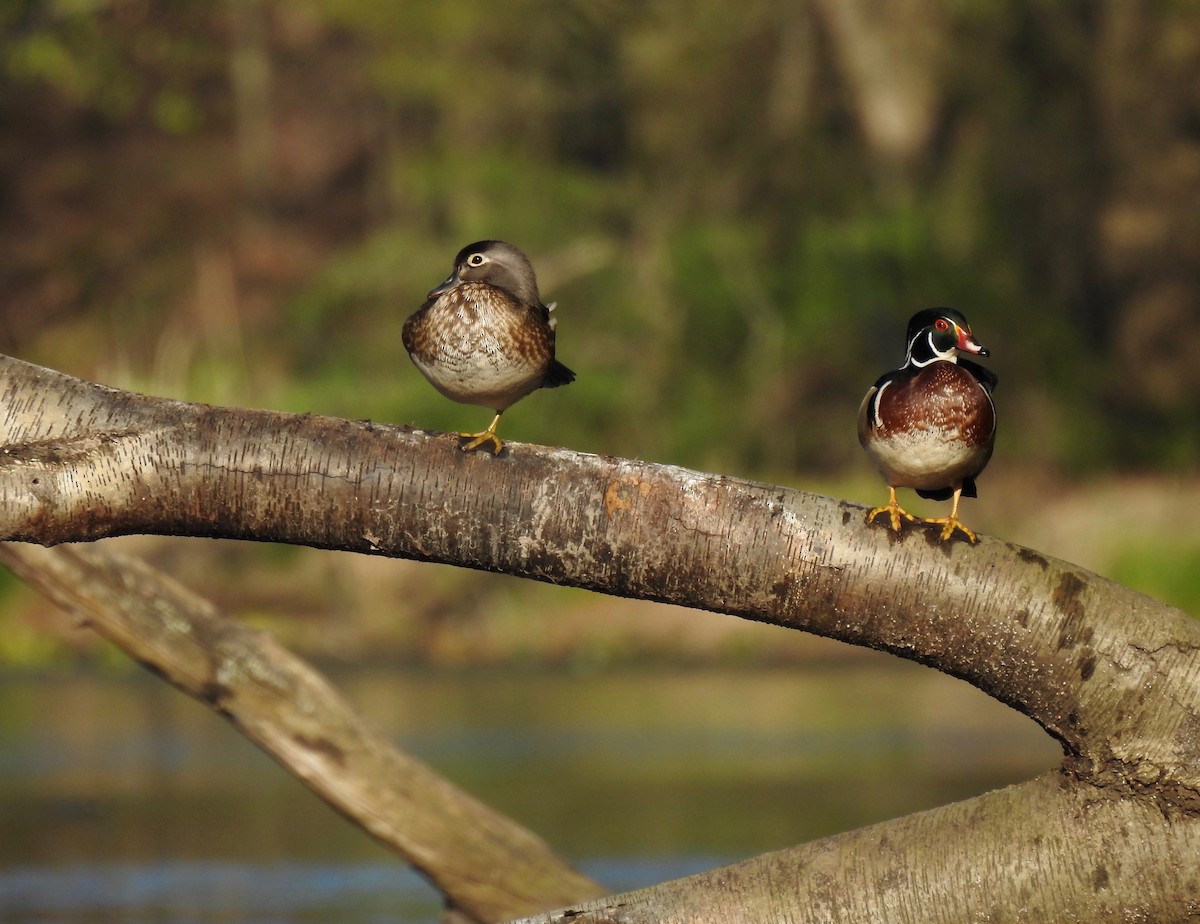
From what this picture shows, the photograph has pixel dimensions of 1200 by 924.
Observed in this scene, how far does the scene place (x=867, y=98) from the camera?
47.9ft

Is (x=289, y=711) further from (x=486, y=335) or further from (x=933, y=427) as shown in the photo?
(x=933, y=427)

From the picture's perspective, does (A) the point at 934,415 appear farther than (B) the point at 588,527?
Yes

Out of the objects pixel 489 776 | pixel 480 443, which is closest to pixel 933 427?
pixel 480 443

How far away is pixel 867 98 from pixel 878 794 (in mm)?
8213

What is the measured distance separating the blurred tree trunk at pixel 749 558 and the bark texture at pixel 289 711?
4.69 feet

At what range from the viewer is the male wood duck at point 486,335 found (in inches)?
126

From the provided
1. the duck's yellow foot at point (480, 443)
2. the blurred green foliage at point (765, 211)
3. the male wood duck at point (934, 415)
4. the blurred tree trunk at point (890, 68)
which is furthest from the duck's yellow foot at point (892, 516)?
the blurred tree trunk at point (890, 68)

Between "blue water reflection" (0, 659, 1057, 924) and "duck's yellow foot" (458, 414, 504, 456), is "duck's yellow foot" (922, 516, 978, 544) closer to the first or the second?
"duck's yellow foot" (458, 414, 504, 456)

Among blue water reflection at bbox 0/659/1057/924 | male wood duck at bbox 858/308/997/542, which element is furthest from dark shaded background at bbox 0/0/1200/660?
male wood duck at bbox 858/308/997/542

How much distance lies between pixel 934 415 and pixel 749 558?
0.48 meters

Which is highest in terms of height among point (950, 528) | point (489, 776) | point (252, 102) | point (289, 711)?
point (252, 102)

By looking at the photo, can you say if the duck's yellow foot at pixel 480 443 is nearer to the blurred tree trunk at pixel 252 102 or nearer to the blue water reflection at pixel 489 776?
the blue water reflection at pixel 489 776

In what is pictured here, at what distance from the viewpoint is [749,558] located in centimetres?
273

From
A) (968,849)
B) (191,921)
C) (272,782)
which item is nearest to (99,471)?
(968,849)
